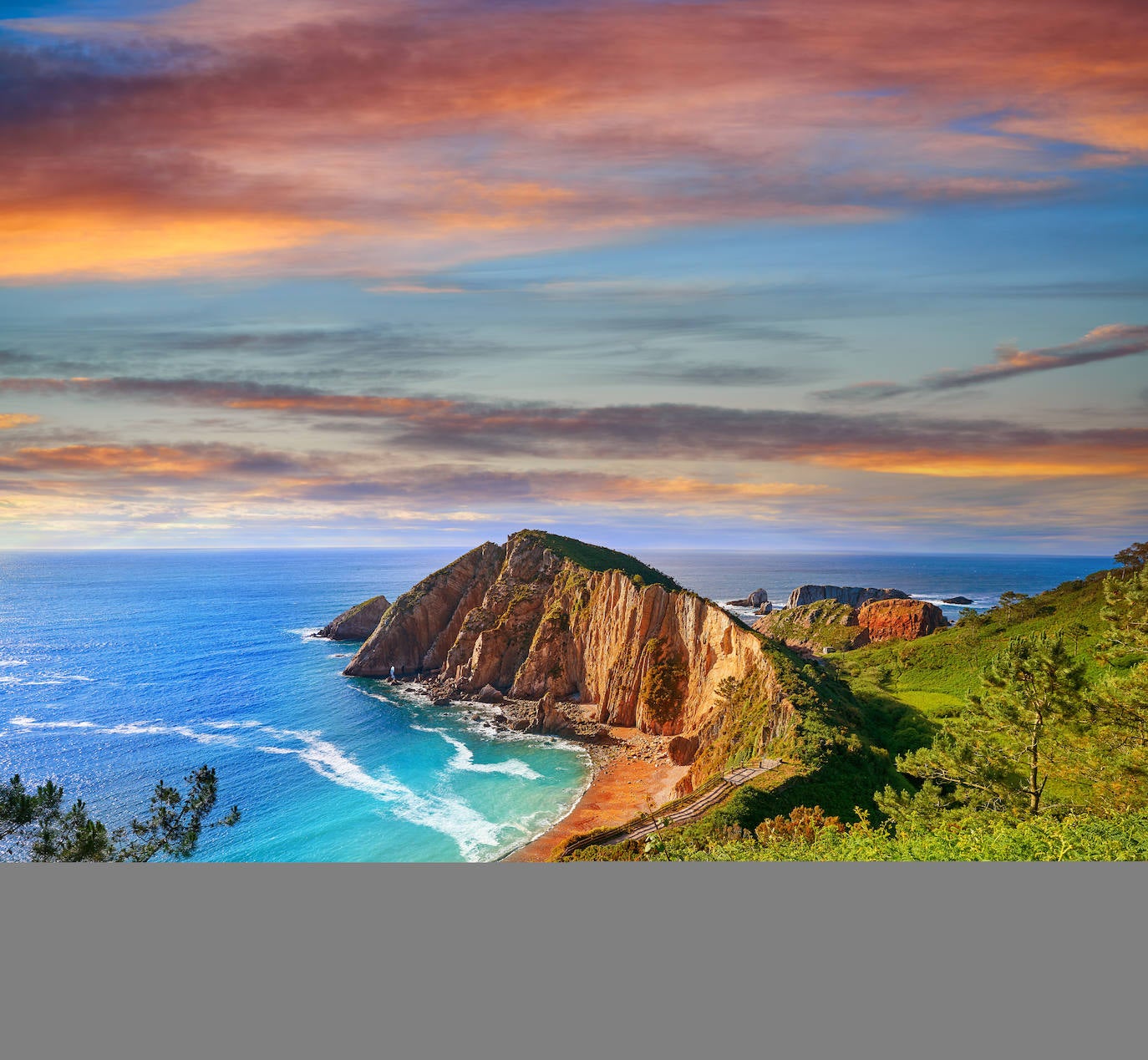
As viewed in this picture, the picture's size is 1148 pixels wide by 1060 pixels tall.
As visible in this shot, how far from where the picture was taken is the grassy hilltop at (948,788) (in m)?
6.84

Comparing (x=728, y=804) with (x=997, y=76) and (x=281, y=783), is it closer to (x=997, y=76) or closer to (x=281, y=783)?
(x=997, y=76)

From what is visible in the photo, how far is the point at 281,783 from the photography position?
61.6ft

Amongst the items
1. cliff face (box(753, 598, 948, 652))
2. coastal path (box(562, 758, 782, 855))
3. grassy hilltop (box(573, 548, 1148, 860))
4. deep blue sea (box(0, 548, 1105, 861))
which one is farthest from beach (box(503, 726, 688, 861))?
cliff face (box(753, 598, 948, 652))

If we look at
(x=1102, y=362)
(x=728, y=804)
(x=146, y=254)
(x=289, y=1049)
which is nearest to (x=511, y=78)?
(x=146, y=254)

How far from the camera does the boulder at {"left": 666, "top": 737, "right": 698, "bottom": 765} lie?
2367 centimetres

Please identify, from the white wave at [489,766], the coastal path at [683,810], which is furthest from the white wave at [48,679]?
the coastal path at [683,810]

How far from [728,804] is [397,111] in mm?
11447

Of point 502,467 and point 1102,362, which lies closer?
point 1102,362

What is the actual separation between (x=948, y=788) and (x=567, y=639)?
2307 centimetres

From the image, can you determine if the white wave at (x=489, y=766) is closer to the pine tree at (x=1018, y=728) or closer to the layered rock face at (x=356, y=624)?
the pine tree at (x=1018, y=728)

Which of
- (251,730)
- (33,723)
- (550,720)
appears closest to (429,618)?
(550,720)

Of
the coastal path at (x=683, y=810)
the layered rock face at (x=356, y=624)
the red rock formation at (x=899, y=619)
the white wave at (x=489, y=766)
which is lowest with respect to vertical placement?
the white wave at (x=489, y=766)

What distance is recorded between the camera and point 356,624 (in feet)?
152

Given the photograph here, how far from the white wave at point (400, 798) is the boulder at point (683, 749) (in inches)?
311
